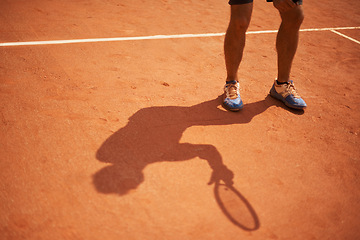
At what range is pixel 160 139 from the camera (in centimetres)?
241

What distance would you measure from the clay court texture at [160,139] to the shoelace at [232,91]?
0.17 metres

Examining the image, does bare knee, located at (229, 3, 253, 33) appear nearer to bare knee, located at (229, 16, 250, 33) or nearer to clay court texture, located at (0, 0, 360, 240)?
bare knee, located at (229, 16, 250, 33)

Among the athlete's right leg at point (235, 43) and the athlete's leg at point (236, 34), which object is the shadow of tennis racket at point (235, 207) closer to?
the athlete's right leg at point (235, 43)

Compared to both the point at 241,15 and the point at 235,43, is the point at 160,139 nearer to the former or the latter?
the point at 235,43

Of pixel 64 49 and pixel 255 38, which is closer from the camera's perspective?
pixel 64 49

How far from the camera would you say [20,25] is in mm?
4098

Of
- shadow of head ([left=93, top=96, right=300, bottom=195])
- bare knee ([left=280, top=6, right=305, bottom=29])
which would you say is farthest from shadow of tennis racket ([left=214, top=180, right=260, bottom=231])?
bare knee ([left=280, top=6, right=305, bottom=29])

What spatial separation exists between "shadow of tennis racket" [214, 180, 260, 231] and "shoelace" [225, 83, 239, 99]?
3.62 feet

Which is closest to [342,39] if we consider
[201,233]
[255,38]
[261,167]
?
[255,38]

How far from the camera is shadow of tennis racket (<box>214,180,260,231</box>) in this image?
6.04 feet

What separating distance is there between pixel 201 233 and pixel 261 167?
81cm

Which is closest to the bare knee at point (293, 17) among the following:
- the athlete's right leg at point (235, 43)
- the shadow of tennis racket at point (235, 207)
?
the athlete's right leg at point (235, 43)

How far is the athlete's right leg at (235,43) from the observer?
2.54m

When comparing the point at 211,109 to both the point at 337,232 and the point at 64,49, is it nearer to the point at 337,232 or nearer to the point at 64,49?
the point at 337,232
